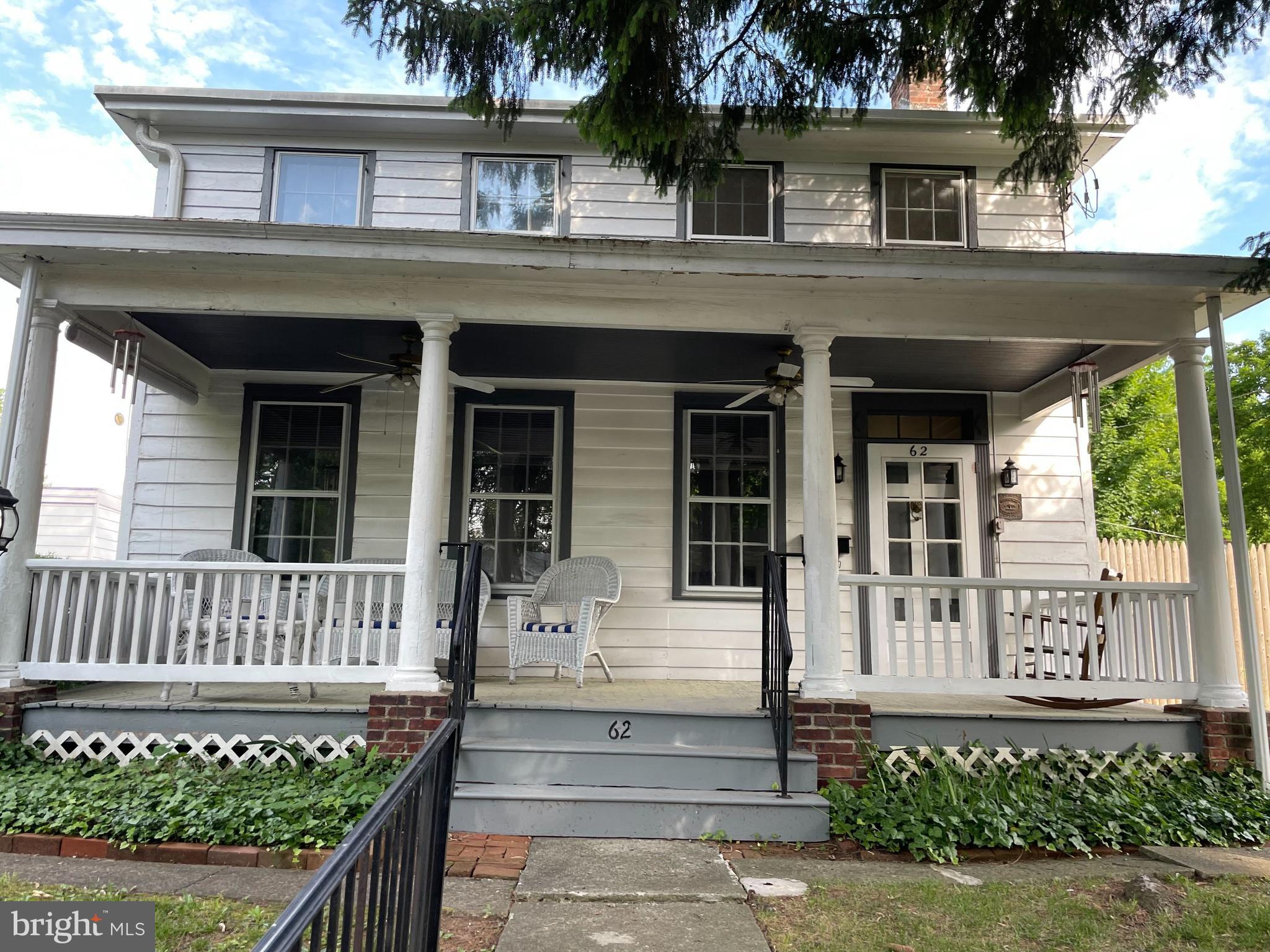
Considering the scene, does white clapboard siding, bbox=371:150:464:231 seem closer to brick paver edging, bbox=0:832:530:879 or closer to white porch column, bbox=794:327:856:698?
white porch column, bbox=794:327:856:698

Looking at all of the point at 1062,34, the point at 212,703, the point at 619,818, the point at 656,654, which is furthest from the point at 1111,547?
the point at 212,703

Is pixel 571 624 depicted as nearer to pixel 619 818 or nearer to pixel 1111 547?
pixel 619 818

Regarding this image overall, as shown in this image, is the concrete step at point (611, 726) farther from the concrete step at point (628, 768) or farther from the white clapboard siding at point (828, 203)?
the white clapboard siding at point (828, 203)

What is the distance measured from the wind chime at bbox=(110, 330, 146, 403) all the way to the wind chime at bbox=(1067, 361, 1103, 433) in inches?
239

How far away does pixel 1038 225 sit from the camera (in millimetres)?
7145

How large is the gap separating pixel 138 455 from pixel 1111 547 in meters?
9.03

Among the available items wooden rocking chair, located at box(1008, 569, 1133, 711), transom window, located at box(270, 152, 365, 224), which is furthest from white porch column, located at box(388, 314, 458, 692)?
wooden rocking chair, located at box(1008, 569, 1133, 711)

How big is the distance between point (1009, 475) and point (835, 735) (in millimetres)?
3360

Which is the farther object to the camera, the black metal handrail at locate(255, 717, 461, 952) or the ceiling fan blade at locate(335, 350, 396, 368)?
the ceiling fan blade at locate(335, 350, 396, 368)

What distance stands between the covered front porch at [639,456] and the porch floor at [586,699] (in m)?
0.14

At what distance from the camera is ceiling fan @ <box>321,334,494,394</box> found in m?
5.60

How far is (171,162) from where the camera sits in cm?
704

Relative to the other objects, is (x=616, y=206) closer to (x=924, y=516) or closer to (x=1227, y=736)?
(x=924, y=516)

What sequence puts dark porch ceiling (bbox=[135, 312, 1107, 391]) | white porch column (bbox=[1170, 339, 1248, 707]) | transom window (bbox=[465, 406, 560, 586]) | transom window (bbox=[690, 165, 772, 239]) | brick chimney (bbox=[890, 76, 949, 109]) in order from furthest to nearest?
brick chimney (bbox=[890, 76, 949, 109])
transom window (bbox=[690, 165, 772, 239])
transom window (bbox=[465, 406, 560, 586])
dark porch ceiling (bbox=[135, 312, 1107, 391])
white porch column (bbox=[1170, 339, 1248, 707])
